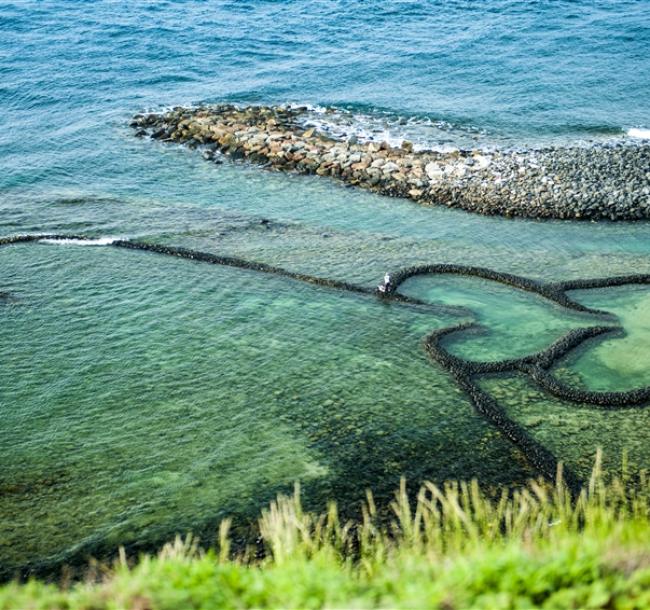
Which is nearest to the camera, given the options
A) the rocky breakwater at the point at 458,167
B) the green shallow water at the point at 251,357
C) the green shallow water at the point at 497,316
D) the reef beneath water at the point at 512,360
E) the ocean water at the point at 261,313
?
the green shallow water at the point at 251,357

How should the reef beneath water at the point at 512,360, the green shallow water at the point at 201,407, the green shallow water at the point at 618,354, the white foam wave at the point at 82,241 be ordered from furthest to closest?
the white foam wave at the point at 82,241
the green shallow water at the point at 618,354
the reef beneath water at the point at 512,360
the green shallow water at the point at 201,407

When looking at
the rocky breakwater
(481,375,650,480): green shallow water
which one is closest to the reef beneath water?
(481,375,650,480): green shallow water

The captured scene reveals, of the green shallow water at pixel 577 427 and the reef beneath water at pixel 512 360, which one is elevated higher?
the reef beneath water at pixel 512 360

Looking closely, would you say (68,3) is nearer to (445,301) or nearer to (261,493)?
(445,301)

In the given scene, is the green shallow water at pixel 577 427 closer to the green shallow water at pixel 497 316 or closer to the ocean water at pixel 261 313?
the ocean water at pixel 261 313

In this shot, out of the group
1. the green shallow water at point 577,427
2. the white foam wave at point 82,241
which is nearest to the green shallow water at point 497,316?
the green shallow water at point 577,427

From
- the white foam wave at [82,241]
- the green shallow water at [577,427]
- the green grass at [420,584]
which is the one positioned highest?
the green grass at [420,584]

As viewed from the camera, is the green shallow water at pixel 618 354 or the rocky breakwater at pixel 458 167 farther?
the rocky breakwater at pixel 458 167

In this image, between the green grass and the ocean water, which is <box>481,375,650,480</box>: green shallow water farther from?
the green grass
